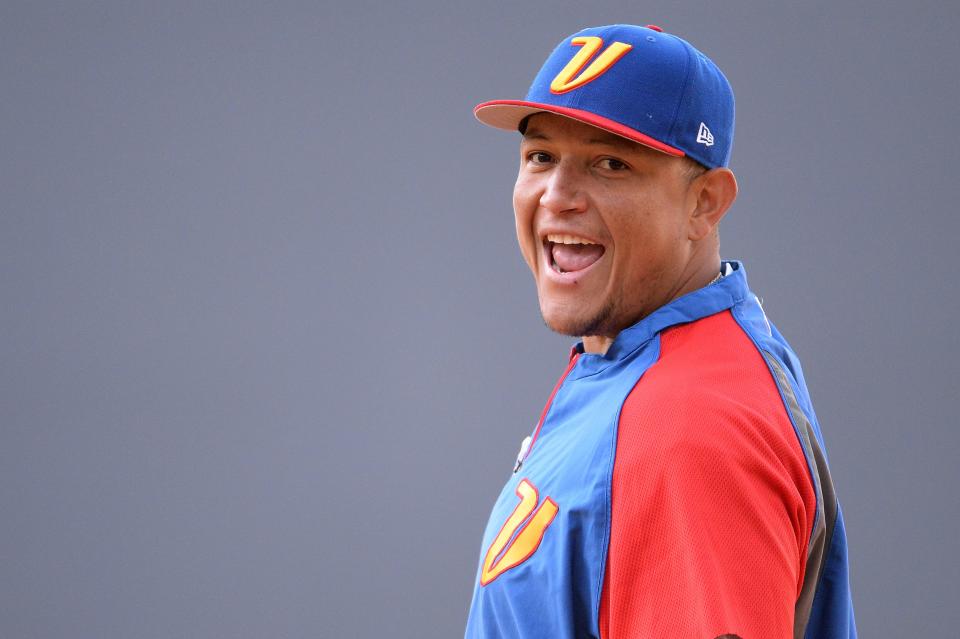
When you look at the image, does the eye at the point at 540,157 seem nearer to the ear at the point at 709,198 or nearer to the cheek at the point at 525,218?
the cheek at the point at 525,218

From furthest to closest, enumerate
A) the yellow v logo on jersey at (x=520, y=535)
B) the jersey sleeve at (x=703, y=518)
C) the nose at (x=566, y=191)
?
1. the nose at (x=566, y=191)
2. the yellow v logo on jersey at (x=520, y=535)
3. the jersey sleeve at (x=703, y=518)

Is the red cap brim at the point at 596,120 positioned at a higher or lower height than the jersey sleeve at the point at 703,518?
higher

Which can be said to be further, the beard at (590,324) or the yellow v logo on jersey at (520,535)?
the beard at (590,324)

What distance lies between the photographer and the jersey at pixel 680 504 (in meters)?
1.04

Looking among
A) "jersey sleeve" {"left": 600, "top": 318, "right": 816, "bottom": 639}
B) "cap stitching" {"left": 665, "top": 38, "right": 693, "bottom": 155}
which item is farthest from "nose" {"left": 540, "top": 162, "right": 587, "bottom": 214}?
"jersey sleeve" {"left": 600, "top": 318, "right": 816, "bottom": 639}

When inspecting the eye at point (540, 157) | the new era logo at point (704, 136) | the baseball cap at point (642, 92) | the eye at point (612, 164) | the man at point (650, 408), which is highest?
the baseball cap at point (642, 92)

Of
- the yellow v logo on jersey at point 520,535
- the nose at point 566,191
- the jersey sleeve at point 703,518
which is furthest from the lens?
the nose at point 566,191

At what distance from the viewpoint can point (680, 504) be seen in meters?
1.04

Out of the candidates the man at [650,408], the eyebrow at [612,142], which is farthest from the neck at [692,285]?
the eyebrow at [612,142]

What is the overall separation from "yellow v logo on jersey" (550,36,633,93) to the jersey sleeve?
40cm

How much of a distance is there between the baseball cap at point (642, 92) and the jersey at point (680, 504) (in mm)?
195

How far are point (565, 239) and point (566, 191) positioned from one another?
7 cm

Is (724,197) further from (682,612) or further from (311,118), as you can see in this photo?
(311,118)

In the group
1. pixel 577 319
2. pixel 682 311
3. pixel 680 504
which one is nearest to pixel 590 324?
pixel 577 319
